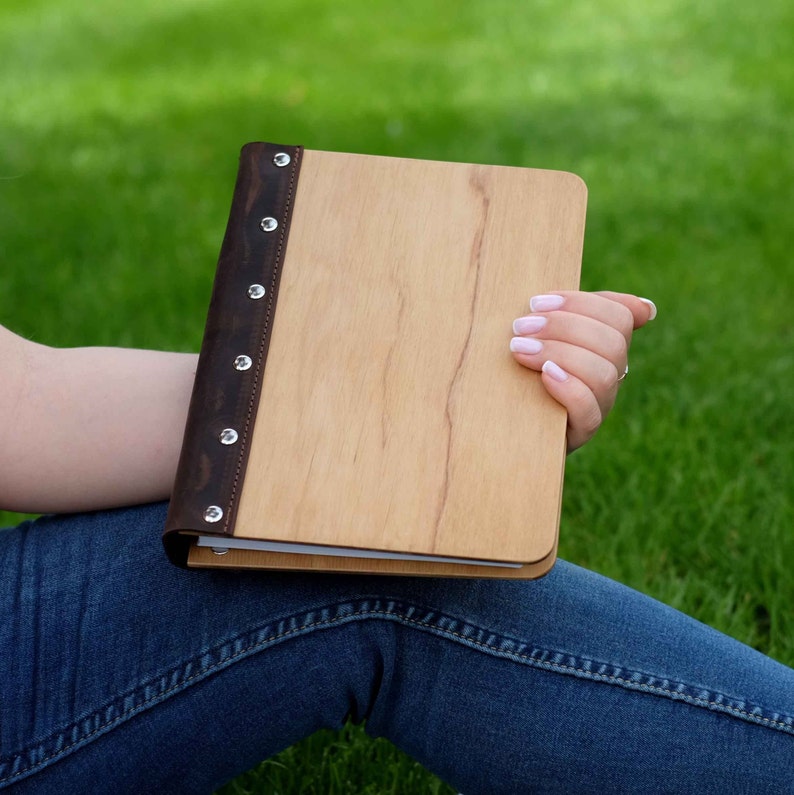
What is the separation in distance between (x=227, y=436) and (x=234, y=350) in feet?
0.31

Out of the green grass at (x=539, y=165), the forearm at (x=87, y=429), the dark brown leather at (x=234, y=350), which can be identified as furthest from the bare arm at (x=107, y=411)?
the green grass at (x=539, y=165)

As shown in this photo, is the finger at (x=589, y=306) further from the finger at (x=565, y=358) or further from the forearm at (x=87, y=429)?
the forearm at (x=87, y=429)

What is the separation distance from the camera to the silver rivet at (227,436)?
0.95 m

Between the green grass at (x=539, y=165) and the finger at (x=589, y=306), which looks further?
the green grass at (x=539, y=165)

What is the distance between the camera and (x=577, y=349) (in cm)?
97

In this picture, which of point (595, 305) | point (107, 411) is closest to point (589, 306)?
point (595, 305)

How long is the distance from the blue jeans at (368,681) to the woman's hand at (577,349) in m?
0.21

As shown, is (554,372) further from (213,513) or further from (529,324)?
(213,513)

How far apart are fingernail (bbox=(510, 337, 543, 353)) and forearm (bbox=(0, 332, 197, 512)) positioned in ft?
1.19

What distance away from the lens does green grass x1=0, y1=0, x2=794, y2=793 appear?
1.89m

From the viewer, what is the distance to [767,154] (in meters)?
3.23

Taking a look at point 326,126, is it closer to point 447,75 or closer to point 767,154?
point 447,75

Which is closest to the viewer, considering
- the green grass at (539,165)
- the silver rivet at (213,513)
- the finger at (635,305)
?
the silver rivet at (213,513)

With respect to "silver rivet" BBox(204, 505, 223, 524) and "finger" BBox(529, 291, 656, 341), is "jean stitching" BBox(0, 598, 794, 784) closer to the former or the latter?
"silver rivet" BBox(204, 505, 223, 524)
